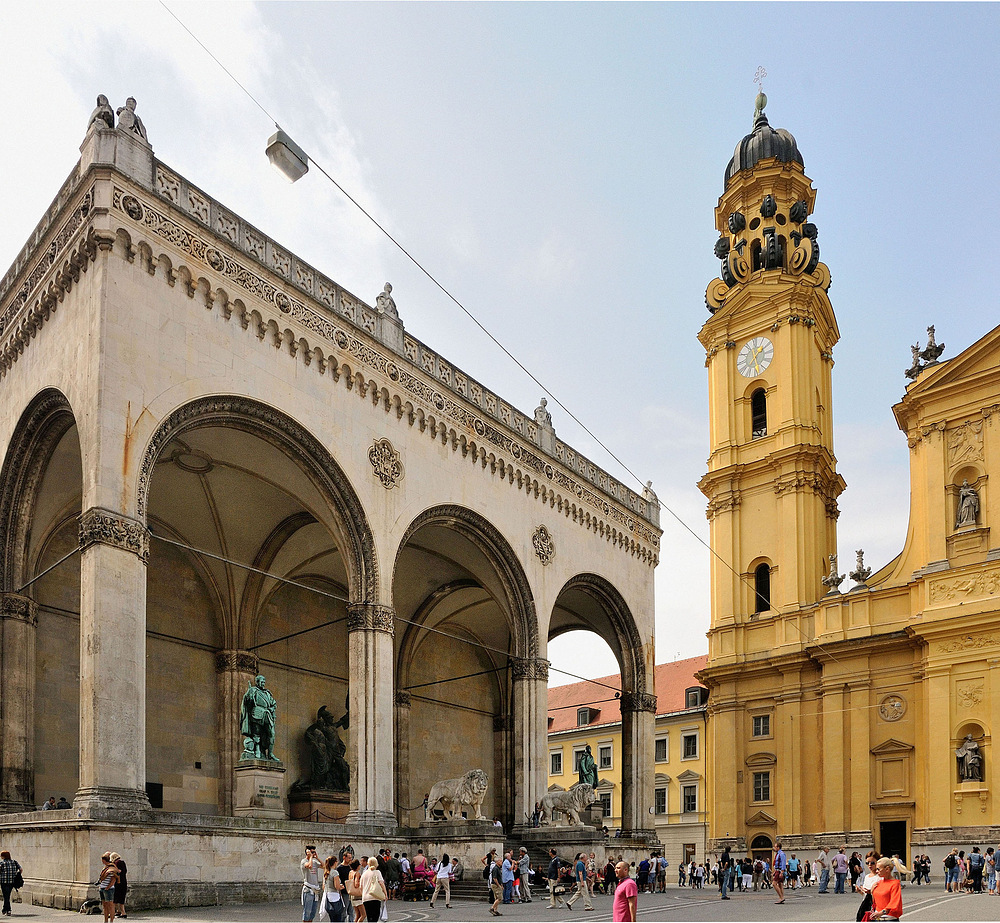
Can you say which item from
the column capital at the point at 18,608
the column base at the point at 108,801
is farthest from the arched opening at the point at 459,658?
the column base at the point at 108,801

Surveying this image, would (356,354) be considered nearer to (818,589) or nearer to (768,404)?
(818,589)

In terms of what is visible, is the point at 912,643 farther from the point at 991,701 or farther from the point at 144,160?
the point at 144,160

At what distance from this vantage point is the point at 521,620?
92.8 feet

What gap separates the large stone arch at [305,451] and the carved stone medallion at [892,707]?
2424 cm

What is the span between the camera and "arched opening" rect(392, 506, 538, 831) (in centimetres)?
2792

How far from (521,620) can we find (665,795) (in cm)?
2910

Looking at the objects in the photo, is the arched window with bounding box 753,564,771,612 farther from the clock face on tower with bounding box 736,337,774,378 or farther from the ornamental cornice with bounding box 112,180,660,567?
the ornamental cornice with bounding box 112,180,660,567

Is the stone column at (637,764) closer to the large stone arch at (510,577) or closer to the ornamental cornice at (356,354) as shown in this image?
the ornamental cornice at (356,354)

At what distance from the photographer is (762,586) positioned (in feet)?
149

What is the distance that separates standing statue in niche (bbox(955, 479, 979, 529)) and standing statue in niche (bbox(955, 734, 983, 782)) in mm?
7219

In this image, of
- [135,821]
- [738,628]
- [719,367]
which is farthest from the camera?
[719,367]

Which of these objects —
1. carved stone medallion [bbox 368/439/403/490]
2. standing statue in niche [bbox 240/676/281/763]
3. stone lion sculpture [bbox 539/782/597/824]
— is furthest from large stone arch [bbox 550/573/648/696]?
standing statue in niche [bbox 240/676/281/763]

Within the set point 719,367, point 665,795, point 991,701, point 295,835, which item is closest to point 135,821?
point 295,835

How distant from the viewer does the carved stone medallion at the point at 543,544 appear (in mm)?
28969
